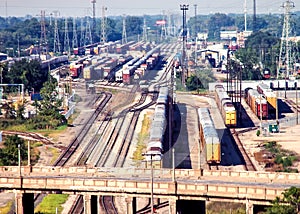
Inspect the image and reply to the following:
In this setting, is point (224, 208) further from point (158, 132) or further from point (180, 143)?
point (180, 143)

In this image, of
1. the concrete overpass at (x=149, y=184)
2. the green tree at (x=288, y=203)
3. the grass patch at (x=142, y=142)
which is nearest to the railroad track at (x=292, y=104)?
the grass patch at (x=142, y=142)

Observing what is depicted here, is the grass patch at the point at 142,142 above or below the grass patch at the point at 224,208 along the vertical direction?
above

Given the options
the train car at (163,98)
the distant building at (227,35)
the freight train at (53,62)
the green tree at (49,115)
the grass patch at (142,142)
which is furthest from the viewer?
the distant building at (227,35)

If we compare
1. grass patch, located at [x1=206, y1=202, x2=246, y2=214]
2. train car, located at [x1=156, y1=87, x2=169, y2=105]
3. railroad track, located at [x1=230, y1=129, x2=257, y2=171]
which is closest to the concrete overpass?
grass patch, located at [x1=206, y1=202, x2=246, y2=214]

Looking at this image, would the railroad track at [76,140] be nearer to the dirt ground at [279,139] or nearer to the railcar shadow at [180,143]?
the railcar shadow at [180,143]

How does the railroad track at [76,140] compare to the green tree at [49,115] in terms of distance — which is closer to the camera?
the railroad track at [76,140]

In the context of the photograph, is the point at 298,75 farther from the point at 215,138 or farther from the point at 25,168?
the point at 25,168
